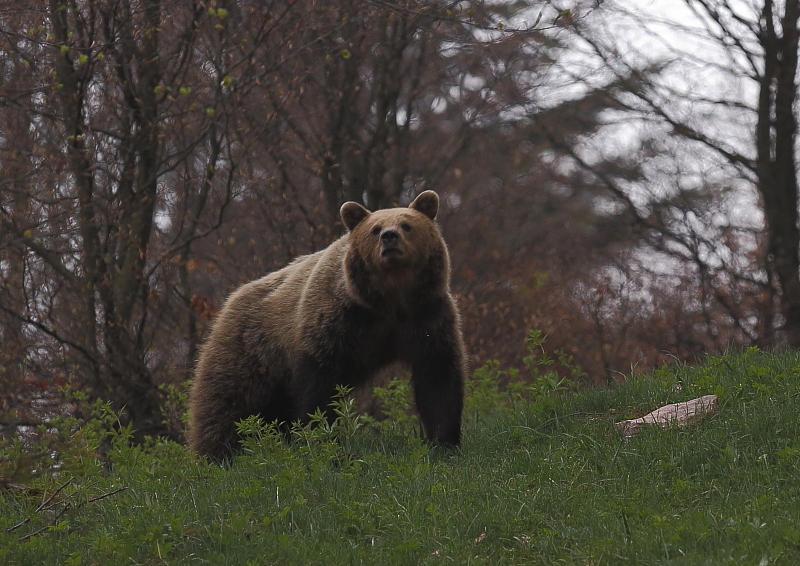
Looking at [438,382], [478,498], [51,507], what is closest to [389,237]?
[438,382]

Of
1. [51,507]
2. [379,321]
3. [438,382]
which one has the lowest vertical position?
[51,507]

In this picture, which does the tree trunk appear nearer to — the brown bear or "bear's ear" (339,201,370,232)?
the brown bear

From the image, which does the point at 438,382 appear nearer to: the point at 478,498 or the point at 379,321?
the point at 379,321

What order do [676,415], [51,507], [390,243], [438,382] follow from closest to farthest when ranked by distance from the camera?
1. [51,507]
2. [676,415]
3. [390,243]
4. [438,382]

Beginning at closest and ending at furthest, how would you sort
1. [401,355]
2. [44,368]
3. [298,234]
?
[401,355], [44,368], [298,234]

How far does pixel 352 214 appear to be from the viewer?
25.3 feet

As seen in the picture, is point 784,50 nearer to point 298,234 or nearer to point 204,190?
point 298,234

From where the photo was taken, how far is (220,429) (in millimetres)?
8133

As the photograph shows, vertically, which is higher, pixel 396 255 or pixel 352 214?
pixel 352 214

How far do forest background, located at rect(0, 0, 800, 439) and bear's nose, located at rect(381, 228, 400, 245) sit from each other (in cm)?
186

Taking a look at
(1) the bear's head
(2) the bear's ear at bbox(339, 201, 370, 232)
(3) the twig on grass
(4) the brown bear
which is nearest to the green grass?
(3) the twig on grass

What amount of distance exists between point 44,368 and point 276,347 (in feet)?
12.9

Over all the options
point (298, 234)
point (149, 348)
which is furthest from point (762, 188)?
point (149, 348)

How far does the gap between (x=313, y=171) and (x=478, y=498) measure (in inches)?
312
